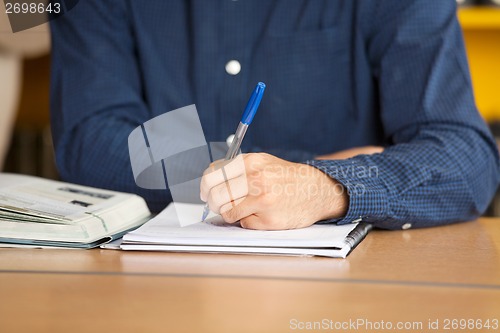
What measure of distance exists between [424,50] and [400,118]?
122mm

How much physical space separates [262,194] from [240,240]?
8 cm

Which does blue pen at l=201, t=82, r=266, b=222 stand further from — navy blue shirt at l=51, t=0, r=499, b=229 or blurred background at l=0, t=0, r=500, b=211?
blurred background at l=0, t=0, r=500, b=211

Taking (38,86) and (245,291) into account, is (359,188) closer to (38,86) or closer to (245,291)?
(245,291)

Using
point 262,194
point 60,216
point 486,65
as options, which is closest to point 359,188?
point 262,194

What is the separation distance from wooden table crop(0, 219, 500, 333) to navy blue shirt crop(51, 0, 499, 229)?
0.45m

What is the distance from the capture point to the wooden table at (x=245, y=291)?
539mm

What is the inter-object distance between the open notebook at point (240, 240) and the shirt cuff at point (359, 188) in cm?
4

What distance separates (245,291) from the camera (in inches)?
24.3

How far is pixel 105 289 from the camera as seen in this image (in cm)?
62

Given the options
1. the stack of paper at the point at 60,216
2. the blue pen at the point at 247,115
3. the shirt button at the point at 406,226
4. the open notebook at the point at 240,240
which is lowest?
the shirt button at the point at 406,226

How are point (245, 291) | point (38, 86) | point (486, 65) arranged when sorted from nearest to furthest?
point (245, 291) → point (486, 65) → point (38, 86)

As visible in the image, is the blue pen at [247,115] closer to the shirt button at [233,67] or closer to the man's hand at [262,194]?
the man's hand at [262,194]

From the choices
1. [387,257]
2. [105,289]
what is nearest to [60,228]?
[105,289]

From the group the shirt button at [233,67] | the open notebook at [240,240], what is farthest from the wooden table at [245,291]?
the shirt button at [233,67]
